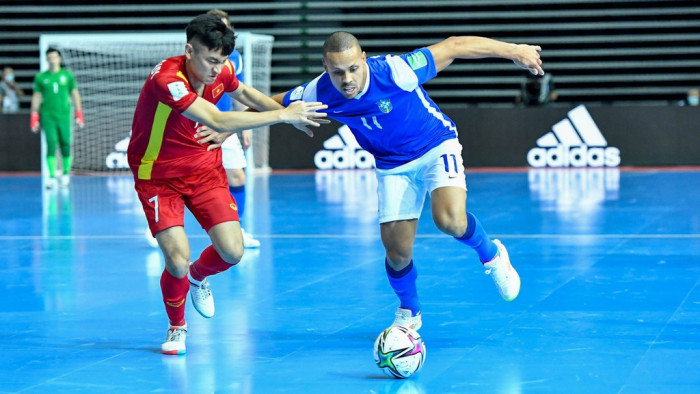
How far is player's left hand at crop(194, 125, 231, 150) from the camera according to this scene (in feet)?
18.3

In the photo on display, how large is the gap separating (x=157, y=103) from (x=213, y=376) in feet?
4.94

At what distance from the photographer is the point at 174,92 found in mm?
5152

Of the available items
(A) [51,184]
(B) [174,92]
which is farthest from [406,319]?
(A) [51,184]

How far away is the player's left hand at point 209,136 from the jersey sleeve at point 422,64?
1.06 metres

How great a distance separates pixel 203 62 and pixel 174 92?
0.73ft

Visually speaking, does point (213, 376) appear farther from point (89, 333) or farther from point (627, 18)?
point (627, 18)

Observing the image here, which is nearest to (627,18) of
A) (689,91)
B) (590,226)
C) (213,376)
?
(689,91)

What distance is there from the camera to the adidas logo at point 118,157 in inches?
737

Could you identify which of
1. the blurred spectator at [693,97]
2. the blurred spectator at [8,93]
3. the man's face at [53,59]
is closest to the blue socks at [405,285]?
the man's face at [53,59]

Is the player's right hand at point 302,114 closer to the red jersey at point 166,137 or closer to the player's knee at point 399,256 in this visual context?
the red jersey at point 166,137

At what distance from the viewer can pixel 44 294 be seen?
281 inches

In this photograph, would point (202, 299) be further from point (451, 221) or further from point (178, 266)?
point (451, 221)

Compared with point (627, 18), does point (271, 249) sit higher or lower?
lower

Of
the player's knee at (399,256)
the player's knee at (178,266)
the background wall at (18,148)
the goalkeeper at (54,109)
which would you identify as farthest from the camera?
the background wall at (18,148)
